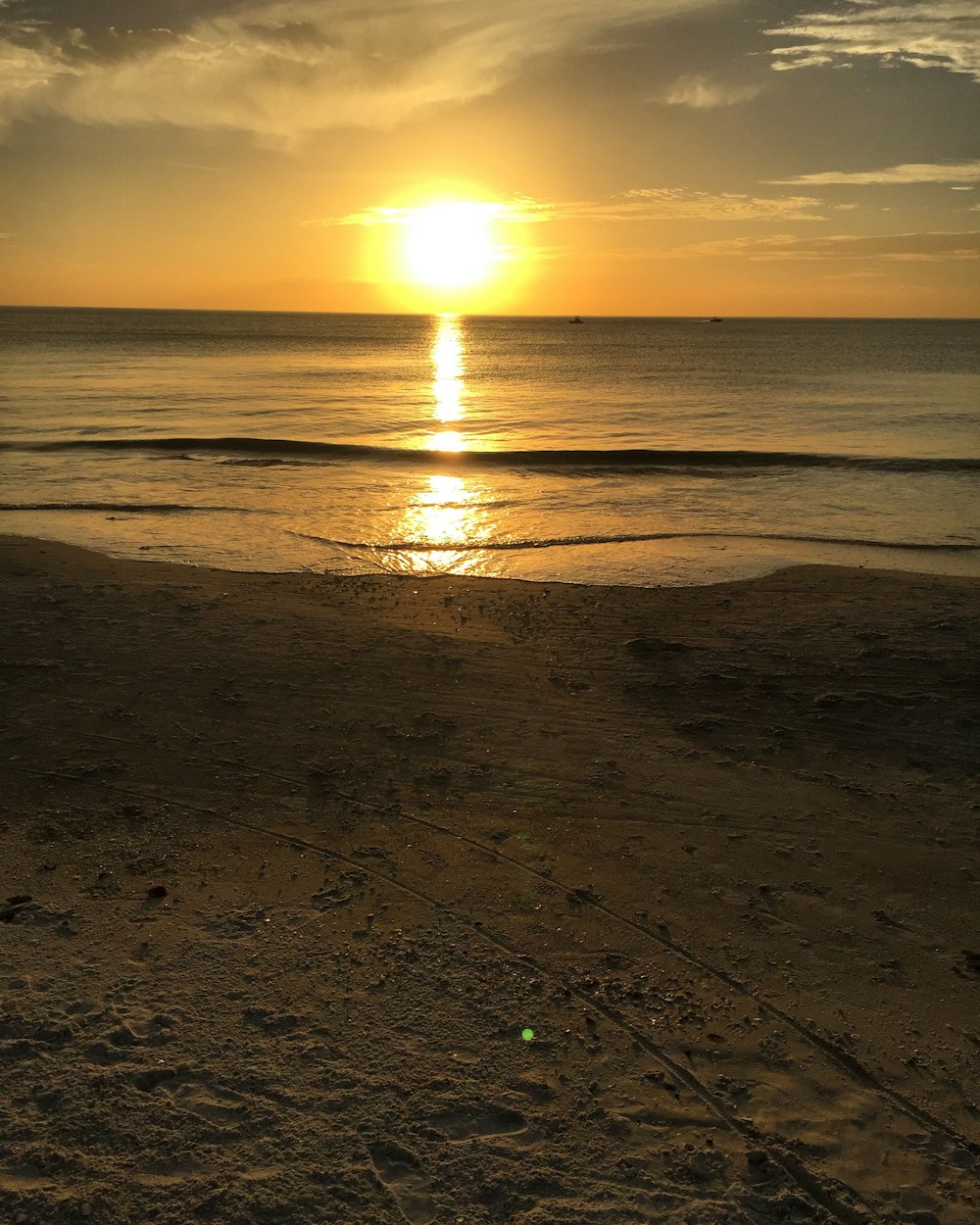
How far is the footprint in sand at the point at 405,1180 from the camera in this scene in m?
2.95

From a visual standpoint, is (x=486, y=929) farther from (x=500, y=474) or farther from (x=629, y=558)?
(x=500, y=474)

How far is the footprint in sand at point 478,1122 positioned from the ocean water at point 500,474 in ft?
24.8

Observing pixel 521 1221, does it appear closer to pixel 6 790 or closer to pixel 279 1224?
pixel 279 1224

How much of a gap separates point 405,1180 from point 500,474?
1699 centimetres

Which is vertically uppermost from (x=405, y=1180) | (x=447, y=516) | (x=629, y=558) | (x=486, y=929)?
(x=447, y=516)

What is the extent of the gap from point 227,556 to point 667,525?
6.65 meters

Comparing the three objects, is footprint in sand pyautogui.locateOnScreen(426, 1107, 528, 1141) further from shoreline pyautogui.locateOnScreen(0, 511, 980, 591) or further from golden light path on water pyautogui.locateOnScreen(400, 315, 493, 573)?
golden light path on water pyautogui.locateOnScreen(400, 315, 493, 573)

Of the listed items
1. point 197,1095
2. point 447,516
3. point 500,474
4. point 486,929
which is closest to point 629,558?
point 447,516

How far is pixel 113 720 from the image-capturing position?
6559 millimetres

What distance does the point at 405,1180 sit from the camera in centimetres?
305

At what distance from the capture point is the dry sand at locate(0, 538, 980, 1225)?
3111 mm

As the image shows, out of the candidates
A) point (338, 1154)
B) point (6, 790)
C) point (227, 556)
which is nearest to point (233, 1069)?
point (338, 1154)

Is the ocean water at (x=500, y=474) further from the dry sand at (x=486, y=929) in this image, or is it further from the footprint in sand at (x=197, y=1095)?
the footprint in sand at (x=197, y=1095)

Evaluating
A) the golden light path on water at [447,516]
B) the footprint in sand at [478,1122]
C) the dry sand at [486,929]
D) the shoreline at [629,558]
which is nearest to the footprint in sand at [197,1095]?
the dry sand at [486,929]
